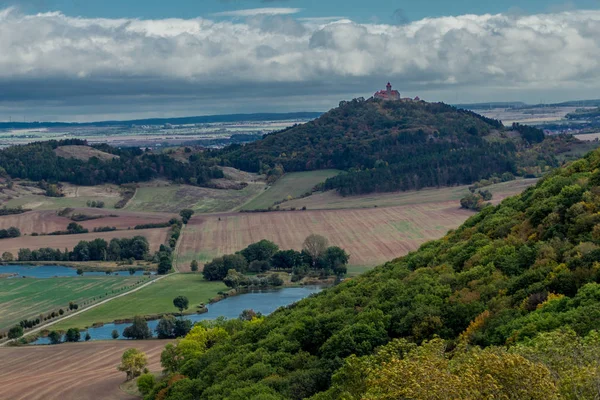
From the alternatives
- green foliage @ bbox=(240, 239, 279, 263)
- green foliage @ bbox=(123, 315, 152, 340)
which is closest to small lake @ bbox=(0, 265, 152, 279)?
green foliage @ bbox=(240, 239, 279, 263)

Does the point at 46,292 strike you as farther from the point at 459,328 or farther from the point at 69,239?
the point at 459,328

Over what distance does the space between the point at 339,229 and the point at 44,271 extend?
49.0 metres

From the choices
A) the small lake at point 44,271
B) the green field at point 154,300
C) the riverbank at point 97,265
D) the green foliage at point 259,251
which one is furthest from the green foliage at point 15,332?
the green foliage at point 259,251

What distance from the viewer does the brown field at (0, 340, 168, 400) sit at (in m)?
61.8

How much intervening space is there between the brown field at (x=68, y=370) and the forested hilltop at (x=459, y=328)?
9145mm

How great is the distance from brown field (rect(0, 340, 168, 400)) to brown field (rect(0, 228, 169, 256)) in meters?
60.9

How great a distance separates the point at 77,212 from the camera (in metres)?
176

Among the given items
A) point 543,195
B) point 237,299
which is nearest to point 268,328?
point 543,195

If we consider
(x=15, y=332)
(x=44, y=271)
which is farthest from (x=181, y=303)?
(x=44, y=271)

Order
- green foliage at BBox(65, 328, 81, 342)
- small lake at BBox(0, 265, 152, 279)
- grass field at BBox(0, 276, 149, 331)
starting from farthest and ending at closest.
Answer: small lake at BBox(0, 265, 152, 279) → grass field at BBox(0, 276, 149, 331) → green foliage at BBox(65, 328, 81, 342)

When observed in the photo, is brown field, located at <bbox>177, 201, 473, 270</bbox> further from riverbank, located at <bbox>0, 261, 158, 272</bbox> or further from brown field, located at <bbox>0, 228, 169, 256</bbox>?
riverbank, located at <bbox>0, 261, 158, 272</bbox>

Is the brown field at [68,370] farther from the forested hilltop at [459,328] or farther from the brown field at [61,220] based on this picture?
the brown field at [61,220]

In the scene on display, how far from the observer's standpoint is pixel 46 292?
370 ft

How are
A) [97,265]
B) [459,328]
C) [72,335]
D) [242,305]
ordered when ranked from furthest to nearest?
[97,265] → [242,305] → [72,335] → [459,328]
